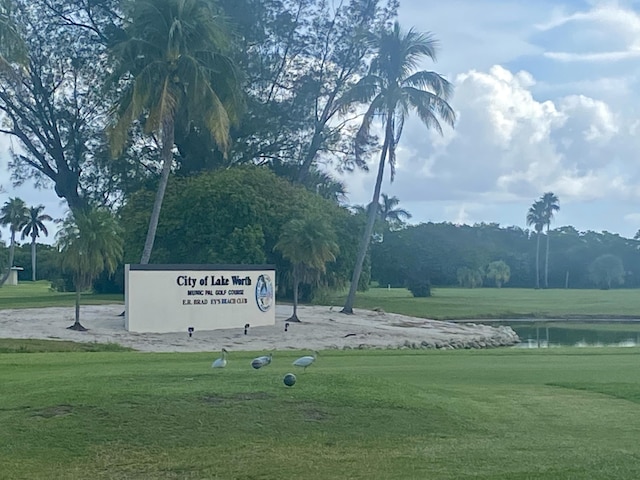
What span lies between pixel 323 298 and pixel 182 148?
41.7 feet

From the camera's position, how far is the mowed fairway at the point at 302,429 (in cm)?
838

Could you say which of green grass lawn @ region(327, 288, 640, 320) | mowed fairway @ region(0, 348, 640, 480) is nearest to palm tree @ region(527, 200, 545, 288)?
green grass lawn @ region(327, 288, 640, 320)

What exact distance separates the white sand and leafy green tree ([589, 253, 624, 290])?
6443cm

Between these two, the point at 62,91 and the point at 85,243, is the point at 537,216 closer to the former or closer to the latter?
the point at 62,91

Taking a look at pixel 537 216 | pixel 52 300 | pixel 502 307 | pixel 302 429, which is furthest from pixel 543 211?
pixel 302 429

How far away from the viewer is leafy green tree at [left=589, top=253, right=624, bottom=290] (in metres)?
103

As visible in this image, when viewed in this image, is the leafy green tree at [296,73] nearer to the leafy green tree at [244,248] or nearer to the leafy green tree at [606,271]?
the leafy green tree at [244,248]

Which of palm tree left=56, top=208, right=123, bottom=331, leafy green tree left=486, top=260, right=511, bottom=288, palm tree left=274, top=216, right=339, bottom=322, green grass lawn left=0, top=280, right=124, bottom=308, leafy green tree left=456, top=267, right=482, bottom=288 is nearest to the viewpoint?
palm tree left=56, top=208, right=123, bottom=331

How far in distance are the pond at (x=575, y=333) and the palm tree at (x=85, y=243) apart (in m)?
17.0

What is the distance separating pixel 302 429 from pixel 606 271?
99.6m

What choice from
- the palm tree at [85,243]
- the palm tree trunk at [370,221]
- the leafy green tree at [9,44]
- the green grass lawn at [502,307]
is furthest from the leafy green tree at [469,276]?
the leafy green tree at [9,44]

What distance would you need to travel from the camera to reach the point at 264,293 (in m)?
36.1

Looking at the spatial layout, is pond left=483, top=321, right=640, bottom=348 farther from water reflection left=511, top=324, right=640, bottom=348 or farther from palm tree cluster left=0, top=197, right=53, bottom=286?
palm tree cluster left=0, top=197, right=53, bottom=286

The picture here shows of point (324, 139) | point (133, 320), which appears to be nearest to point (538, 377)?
point (133, 320)
